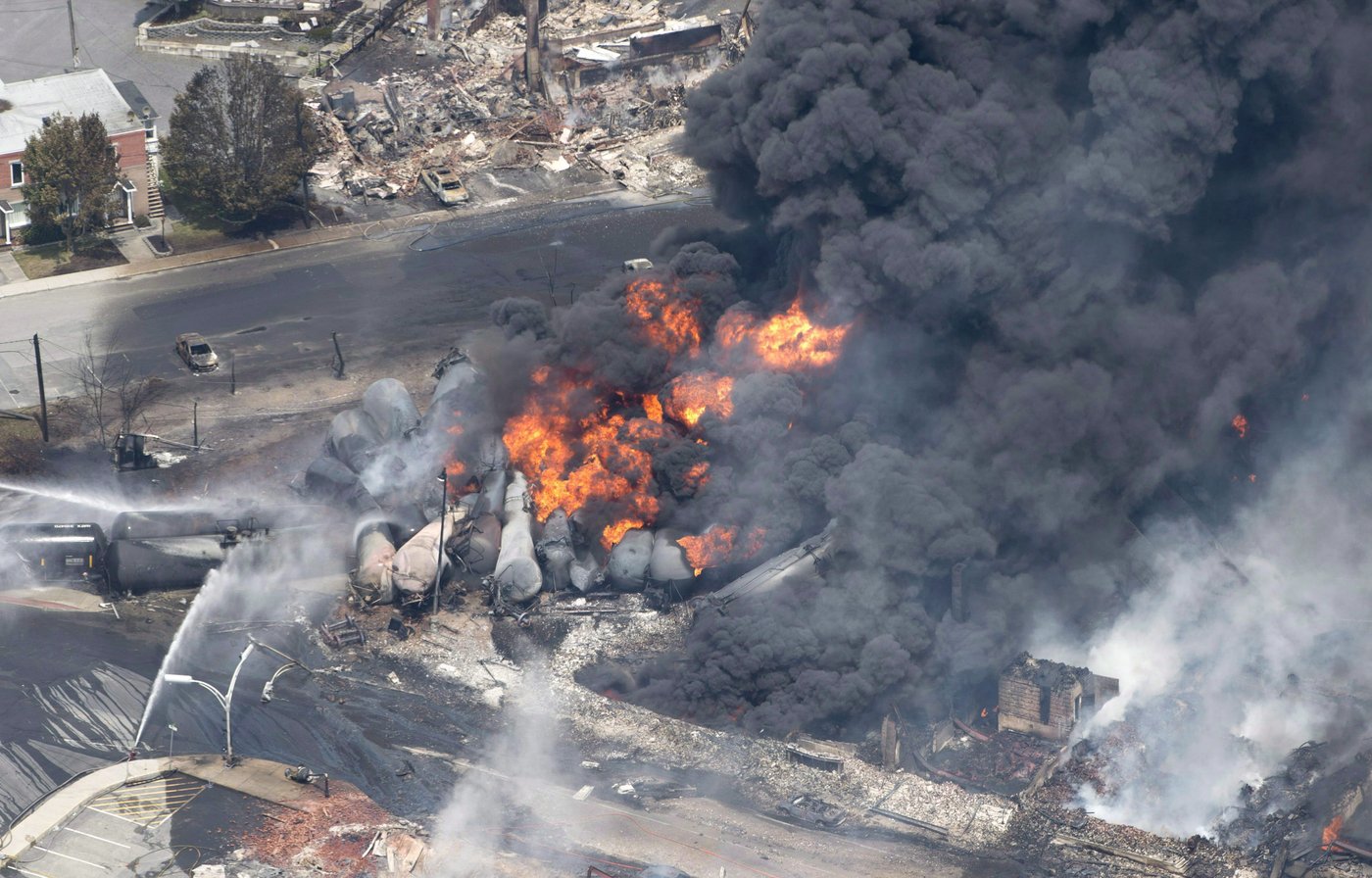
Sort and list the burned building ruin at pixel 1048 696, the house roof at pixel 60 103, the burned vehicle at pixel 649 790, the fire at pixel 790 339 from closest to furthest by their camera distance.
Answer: the burned vehicle at pixel 649 790 → the burned building ruin at pixel 1048 696 → the fire at pixel 790 339 → the house roof at pixel 60 103

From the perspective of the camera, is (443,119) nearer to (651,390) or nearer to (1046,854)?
(651,390)

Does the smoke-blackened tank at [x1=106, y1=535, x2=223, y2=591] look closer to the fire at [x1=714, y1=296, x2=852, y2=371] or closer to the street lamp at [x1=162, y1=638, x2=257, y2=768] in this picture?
the street lamp at [x1=162, y1=638, x2=257, y2=768]

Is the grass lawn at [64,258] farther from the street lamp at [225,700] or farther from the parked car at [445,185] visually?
the street lamp at [225,700]

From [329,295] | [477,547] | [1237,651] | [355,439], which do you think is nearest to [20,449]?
[355,439]

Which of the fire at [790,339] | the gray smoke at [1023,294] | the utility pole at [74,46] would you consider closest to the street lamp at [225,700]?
the gray smoke at [1023,294]

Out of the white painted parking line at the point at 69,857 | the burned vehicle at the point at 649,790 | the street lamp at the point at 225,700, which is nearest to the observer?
the white painted parking line at the point at 69,857

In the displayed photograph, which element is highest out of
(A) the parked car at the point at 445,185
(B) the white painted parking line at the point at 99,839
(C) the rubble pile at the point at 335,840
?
(A) the parked car at the point at 445,185

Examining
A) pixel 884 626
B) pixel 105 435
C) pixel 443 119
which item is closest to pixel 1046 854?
pixel 884 626
